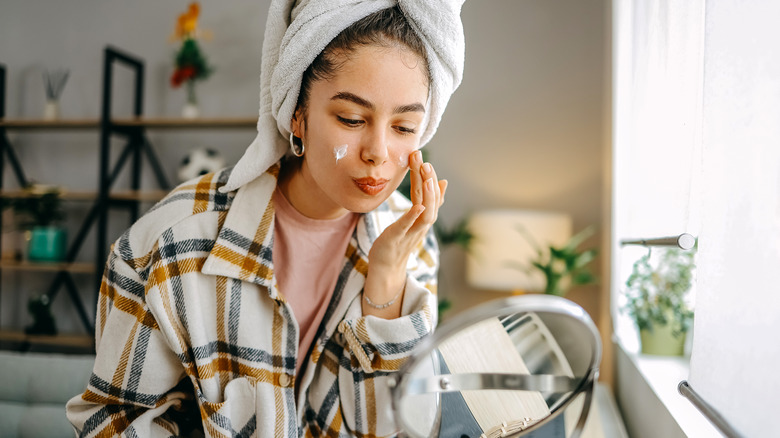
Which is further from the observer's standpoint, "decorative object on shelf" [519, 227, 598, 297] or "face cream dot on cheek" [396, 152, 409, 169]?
"decorative object on shelf" [519, 227, 598, 297]

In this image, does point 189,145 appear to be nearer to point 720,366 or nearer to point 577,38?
point 577,38

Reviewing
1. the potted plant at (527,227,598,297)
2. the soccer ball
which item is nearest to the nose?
the potted plant at (527,227,598,297)

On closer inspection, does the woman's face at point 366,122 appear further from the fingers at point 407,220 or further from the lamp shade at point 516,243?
the lamp shade at point 516,243

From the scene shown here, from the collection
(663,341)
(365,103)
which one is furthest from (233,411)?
(663,341)

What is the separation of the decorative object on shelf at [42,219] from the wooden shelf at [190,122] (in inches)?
23.9

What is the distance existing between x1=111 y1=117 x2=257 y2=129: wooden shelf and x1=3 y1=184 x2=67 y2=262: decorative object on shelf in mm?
608

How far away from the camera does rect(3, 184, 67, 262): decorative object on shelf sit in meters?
3.43

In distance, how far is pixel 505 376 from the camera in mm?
564

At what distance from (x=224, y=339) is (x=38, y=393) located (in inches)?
31.0

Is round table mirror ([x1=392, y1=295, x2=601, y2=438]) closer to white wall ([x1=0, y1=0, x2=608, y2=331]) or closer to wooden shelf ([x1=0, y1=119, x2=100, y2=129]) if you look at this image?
white wall ([x1=0, y1=0, x2=608, y2=331])

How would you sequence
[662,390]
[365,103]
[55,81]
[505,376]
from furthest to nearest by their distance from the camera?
[55,81], [662,390], [365,103], [505,376]

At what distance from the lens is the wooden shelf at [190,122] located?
3.20 metres

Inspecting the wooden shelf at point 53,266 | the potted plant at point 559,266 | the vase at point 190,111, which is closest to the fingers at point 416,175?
the potted plant at point 559,266

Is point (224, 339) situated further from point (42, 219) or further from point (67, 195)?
point (42, 219)
